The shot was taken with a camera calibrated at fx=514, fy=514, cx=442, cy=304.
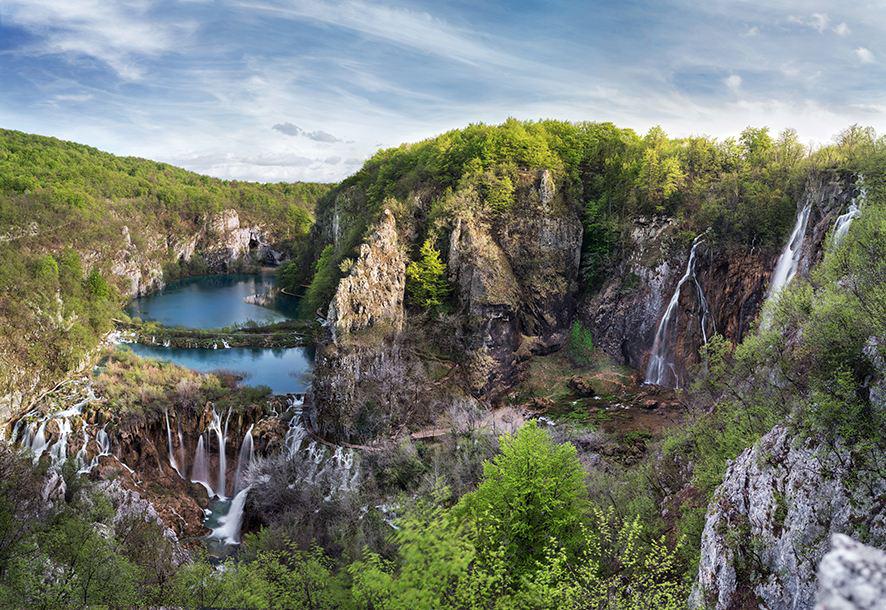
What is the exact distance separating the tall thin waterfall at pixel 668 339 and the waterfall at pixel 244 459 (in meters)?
31.3

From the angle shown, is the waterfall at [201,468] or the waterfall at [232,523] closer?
the waterfall at [232,523]

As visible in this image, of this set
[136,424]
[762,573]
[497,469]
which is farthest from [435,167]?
[762,573]

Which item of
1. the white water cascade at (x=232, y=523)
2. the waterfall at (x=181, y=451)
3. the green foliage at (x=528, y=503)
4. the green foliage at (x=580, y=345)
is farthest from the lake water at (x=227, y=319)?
the green foliage at (x=528, y=503)

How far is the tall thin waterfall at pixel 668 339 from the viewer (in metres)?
40.7

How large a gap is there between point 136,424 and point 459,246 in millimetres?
28141

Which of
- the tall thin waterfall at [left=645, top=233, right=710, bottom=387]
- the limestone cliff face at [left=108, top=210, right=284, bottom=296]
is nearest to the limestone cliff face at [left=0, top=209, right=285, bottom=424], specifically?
the limestone cliff face at [left=108, top=210, right=284, bottom=296]

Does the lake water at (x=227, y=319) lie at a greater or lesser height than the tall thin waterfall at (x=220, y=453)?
greater

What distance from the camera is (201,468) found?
36250 mm

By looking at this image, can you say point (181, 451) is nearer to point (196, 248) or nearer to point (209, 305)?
point (209, 305)

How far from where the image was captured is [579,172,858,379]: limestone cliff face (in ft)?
100

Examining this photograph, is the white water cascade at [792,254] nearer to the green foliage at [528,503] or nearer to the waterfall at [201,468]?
the green foliage at [528,503]

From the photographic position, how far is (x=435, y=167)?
171ft

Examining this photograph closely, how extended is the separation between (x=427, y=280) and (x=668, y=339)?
20503 millimetres

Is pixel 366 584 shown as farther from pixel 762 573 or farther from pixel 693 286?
pixel 693 286
